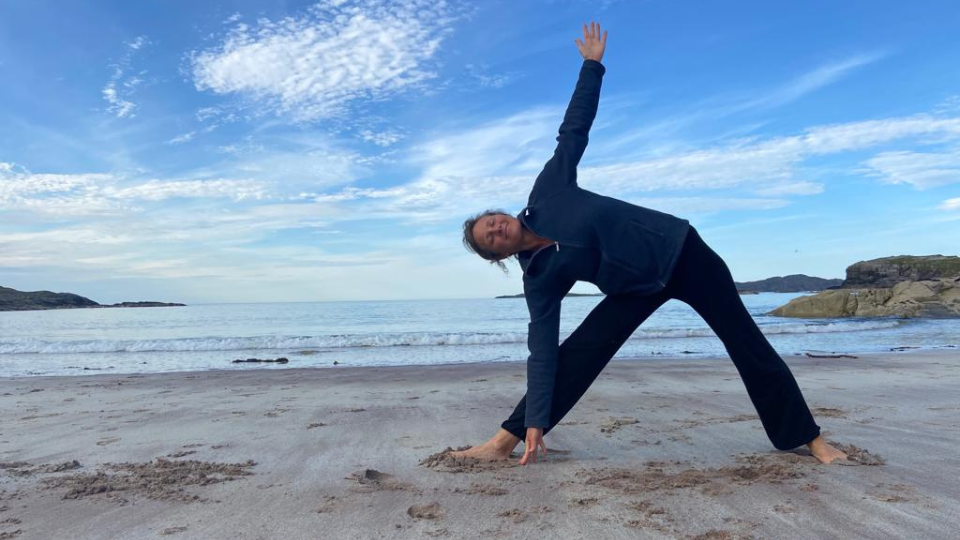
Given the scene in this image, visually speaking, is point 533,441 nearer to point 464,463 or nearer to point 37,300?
point 464,463

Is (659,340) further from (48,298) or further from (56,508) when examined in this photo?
(48,298)

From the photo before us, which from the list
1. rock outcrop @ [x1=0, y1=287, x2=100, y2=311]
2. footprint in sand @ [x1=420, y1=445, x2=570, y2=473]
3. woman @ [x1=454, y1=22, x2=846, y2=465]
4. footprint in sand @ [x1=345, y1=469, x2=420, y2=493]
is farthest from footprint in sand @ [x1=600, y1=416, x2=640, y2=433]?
rock outcrop @ [x1=0, y1=287, x2=100, y2=311]

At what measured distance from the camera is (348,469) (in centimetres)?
327

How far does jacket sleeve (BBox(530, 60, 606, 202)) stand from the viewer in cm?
318

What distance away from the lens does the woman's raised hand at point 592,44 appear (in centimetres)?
330

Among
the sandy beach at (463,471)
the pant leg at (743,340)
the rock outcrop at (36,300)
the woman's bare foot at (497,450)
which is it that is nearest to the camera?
the sandy beach at (463,471)

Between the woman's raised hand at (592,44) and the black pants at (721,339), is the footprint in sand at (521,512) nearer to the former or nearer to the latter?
the black pants at (721,339)

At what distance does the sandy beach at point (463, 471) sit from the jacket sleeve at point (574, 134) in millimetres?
1418

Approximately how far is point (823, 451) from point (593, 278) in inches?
57.7

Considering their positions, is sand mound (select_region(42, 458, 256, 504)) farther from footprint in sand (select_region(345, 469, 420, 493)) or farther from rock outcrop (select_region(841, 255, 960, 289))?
rock outcrop (select_region(841, 255, 960, 289))

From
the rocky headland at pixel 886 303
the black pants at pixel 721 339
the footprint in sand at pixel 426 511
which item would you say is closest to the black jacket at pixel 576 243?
the black pants at pixel 721 339

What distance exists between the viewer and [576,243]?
297 cm

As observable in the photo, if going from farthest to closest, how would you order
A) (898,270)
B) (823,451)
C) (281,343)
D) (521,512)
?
(898,270), (281,343), (823,451), (521,512)

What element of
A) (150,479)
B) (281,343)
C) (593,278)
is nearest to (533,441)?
(593,278)
